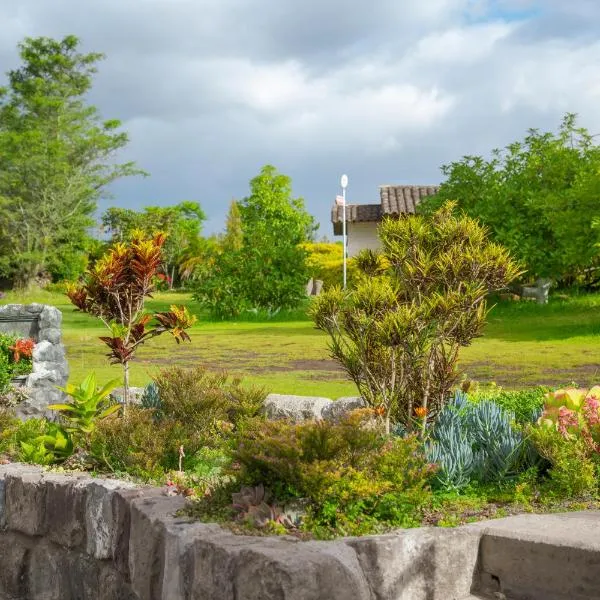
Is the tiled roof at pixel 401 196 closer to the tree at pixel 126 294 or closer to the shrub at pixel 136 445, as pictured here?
the tree at pixel 126 294

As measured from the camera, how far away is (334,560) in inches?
147

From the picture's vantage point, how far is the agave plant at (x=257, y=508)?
4.18m

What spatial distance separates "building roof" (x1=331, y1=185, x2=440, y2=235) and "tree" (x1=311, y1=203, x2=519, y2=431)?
30823 millimetres

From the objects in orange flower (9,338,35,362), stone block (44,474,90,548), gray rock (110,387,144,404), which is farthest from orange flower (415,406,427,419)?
orange flower (9,338,35,362)

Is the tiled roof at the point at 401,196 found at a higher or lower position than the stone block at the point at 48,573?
higher

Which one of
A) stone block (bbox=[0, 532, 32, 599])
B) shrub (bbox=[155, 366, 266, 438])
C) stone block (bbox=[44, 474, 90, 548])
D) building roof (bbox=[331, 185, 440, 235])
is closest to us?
stone block (bbox=[44, 474, 90, 548])

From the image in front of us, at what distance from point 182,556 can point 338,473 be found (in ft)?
2.75

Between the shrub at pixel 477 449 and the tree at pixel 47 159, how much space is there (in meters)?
41.8

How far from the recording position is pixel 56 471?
20.3 ft

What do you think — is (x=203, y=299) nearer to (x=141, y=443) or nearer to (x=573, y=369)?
(x=573, y=369)

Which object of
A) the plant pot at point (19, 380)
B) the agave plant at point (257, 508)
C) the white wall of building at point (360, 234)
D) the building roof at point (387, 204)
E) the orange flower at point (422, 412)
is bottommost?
the plant pot at point (19, 380)

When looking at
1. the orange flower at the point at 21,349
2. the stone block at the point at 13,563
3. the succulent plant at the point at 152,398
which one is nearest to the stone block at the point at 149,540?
the stone block at the point at 13,563

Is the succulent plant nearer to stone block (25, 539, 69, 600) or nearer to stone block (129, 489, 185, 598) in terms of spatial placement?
stone block (25, 539, 69, 600)

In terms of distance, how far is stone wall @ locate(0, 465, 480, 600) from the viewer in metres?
3.71
